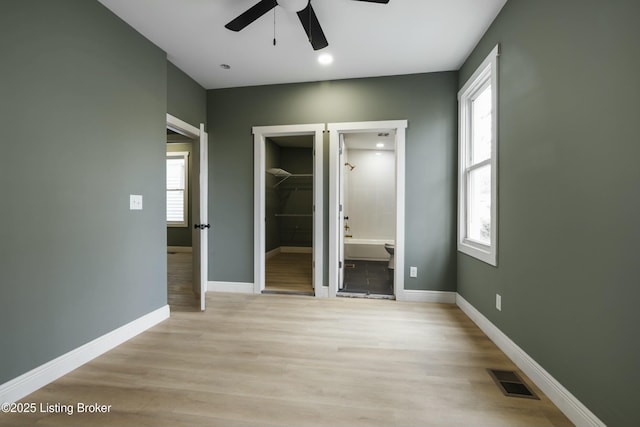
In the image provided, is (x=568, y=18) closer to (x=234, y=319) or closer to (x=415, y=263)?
(x=415, y=263)

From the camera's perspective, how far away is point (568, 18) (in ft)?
4.85

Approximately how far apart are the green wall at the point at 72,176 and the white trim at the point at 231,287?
105cm

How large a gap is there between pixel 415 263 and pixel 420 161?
1.22 metres

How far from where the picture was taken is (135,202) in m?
2.43

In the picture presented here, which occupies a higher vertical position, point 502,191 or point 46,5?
point 46,5

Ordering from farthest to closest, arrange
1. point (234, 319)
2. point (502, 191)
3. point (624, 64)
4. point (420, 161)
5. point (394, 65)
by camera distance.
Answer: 1. point (420, 161)
2. point (394, 65)
3. point (234, 319)
4. point (502, 191)
5. point (624, 64)

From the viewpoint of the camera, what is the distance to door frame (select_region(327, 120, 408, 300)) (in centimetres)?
328

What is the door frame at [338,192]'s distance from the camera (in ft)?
10.8

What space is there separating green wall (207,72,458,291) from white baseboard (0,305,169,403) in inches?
51.3

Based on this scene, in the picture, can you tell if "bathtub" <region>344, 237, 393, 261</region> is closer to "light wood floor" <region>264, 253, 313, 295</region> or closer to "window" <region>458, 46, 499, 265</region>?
"light wood floor" <region>264, 253, 313, 295</region>

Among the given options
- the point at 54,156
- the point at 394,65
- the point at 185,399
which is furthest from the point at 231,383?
the point at 394,65

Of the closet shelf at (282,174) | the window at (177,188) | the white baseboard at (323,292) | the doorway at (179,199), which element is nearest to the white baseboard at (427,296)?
the white baseboard at (323,292)

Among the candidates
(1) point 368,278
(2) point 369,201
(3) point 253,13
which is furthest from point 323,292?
(2) point 369,201

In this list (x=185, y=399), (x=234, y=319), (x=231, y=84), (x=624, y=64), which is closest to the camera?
(x=624, y=64)
